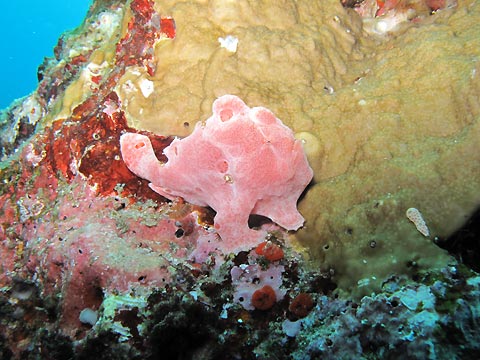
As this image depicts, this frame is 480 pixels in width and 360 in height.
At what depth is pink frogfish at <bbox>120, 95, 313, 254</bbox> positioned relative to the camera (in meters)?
2.40

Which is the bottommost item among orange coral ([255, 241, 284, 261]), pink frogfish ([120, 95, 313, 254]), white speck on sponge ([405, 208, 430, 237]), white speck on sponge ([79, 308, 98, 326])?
white speck on sponge ([405, 208, 430, 237])

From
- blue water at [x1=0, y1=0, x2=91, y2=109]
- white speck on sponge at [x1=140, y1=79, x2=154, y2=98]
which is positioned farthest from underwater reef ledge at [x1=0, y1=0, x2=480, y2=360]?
blue water at [x1=0, y1=0, x2=91, y2=109]

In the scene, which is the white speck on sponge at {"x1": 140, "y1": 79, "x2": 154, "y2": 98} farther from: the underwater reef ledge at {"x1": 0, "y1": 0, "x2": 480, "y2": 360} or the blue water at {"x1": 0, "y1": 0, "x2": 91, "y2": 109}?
the blue water at {"x1": 0, "y1": 0, "x2": 91, "y2": 109}

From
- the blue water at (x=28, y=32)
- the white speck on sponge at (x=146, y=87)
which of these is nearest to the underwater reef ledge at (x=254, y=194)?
the white speck on sponge at (x=146, y=87)

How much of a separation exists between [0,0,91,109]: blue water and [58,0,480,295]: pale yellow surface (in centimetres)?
11046

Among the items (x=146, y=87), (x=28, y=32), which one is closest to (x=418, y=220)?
(x=146, y=87)

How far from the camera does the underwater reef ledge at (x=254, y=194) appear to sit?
2.01m

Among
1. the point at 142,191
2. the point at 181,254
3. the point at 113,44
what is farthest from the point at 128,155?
the point at 113,44

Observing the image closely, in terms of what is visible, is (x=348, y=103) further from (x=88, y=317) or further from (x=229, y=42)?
(x=88, y=317)

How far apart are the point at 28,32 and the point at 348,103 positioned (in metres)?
132

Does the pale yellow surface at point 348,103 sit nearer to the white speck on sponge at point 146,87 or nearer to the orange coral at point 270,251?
the white speck on sponge at point 146,87

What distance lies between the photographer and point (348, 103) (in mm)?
3119

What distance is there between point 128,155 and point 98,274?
99cm

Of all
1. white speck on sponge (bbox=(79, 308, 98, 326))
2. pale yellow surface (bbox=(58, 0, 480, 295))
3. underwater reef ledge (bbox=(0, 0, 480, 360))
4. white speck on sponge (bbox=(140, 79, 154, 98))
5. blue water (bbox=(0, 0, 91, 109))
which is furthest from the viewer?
blue water (bbox=(0, 0, 91, 109))
